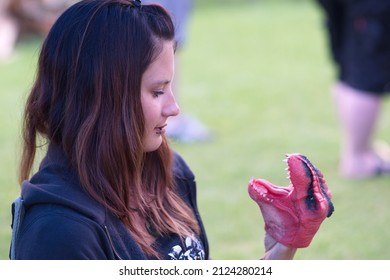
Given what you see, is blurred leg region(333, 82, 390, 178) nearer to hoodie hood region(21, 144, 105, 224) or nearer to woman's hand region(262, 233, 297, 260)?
woman's hand region(262, 233, 297, 260)

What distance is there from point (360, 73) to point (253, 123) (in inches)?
51.1

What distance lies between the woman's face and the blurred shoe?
3.04 m

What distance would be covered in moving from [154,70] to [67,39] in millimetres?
212

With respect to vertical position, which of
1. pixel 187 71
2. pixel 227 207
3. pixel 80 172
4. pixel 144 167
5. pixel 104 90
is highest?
pixel 104 90

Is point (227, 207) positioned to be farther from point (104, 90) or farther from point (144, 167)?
point (104, 90)

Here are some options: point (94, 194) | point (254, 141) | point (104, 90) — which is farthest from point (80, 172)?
point (254, 141)

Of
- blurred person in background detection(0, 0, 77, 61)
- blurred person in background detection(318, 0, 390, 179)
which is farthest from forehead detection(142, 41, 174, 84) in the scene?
blurred person in background detection(0, 0, 77, 61)

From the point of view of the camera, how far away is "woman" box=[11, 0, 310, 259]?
185 centimetres

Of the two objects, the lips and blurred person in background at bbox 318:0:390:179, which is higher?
the lips

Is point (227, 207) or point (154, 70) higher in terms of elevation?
point (154, 70)

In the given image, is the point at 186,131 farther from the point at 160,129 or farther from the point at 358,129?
the point at 160,129

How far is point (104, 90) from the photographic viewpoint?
189 centimetres

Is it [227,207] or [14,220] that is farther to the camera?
[227,207]

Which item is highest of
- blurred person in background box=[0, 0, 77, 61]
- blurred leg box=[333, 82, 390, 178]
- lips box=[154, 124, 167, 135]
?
lips box=[154, 124, 167, 135]
